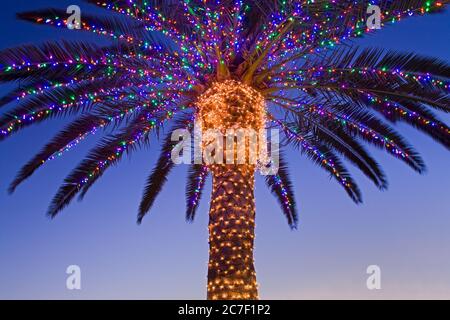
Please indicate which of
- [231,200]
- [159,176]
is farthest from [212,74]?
[159,176]

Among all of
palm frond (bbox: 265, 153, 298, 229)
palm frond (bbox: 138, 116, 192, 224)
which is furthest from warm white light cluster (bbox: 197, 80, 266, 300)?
palm frond (bbox: 265, 153, 298, 229)

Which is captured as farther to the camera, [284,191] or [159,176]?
[284,191]

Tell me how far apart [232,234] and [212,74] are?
104 inches

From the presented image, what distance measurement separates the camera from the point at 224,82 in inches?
372

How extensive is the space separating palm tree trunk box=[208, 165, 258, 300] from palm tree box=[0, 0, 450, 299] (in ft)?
0.05

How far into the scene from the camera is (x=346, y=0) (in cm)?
874

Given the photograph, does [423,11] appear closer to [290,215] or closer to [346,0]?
[346,0]

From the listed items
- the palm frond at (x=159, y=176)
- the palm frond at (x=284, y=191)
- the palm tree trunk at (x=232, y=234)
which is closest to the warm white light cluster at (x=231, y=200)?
the palm tree trunk at (x=232, y=234)

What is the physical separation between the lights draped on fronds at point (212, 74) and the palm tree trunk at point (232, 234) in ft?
3.51

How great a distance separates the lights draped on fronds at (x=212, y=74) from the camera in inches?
346

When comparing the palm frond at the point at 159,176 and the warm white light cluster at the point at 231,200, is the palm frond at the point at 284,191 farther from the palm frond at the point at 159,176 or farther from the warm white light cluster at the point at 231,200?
the warm white light cluster at the point at 231,200

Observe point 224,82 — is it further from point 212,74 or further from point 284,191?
point 284,191

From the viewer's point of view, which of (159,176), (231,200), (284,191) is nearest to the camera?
(231,200)
